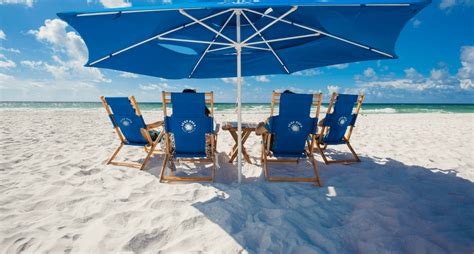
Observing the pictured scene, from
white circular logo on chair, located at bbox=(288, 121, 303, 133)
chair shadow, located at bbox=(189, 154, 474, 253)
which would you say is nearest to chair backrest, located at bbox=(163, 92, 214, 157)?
chair shadow, located at bbox=(189, 154, 474, 253)

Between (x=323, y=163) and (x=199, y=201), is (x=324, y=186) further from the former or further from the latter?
(x=199, y=201)

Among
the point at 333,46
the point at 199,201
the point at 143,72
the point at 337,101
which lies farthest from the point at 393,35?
the point at 143,72

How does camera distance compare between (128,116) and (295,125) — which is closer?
(295,125)

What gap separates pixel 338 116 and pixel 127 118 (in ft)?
10.2

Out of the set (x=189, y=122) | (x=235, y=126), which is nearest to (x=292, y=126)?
(x=235, y=126)

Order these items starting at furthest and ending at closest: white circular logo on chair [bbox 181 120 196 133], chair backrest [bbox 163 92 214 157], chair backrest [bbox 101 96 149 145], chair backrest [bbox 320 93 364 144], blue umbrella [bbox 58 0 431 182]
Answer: chair backrest [bbox 320 93 364 144], chair backrest [bbox 101 96 149 145], white circular logo on chair [bbox 181 120 196 133], chair backrest [bbox 163 92 214 157], blue umbrella [bbox 58 0 431 182]

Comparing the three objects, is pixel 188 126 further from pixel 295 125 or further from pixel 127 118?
pixel 295 125

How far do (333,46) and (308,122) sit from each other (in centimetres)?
116

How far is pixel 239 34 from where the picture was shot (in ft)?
8.14

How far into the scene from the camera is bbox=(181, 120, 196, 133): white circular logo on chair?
113 inches

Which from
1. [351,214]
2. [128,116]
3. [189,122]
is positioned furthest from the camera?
[128,116]

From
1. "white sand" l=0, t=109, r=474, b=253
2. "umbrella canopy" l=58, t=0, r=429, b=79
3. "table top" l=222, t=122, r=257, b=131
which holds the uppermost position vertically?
"umbrella canopy" l=58, t=0, r=429, b=79

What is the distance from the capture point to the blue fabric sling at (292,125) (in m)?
2.79

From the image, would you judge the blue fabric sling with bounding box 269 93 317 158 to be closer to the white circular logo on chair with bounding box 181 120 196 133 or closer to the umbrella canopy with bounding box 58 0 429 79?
the umbrella canopy with bounding box 58 0 429 79
